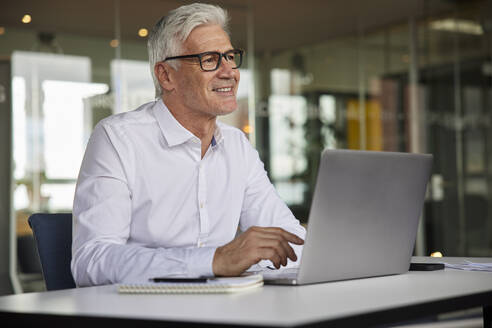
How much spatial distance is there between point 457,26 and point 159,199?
6647mm

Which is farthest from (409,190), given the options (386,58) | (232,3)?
(386,58)

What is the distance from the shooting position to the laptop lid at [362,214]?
1500 millimetres

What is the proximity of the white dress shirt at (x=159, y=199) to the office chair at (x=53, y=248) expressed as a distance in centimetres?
18

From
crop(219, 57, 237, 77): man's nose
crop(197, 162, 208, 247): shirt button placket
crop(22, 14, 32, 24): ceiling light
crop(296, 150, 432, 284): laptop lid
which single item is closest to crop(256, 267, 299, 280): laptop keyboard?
crop(296, 150, 432, 284): laptop lid

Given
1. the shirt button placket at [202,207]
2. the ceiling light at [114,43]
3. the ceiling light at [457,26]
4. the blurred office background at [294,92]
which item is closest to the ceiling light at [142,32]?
the blurred office background at [294,92]

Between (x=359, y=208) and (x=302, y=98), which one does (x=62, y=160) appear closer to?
(x=302, y=98)

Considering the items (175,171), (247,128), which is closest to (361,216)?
(175,171)

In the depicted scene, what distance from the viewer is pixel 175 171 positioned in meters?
2.26

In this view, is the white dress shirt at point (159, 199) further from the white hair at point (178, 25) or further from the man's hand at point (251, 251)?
the white hair at point (178, 25)

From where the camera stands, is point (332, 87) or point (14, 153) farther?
point (332, 87)

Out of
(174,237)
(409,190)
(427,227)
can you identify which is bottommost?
(427,227)

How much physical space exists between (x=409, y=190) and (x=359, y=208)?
7.2 inches

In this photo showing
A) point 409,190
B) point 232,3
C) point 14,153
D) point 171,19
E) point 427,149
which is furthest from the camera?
point 427,149

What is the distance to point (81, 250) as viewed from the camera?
6.12ft
